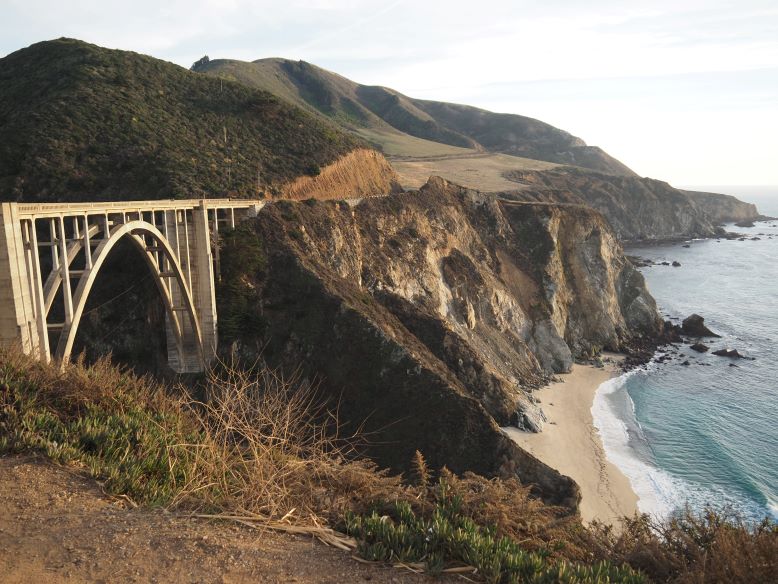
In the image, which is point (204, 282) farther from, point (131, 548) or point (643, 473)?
point (643, 473)

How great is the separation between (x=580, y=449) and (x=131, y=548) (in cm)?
3248

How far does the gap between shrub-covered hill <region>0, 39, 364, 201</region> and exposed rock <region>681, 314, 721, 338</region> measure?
141ft

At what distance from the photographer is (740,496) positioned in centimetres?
3045

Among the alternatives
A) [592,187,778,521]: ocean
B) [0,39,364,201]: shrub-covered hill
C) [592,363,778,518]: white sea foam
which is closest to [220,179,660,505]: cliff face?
[592,363,778,518]: white sea foam

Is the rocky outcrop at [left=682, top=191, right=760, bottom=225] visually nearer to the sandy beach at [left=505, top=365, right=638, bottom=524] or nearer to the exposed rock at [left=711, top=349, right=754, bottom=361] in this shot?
the exposed rock at [left=711, top=349, right=754, bottom=361]

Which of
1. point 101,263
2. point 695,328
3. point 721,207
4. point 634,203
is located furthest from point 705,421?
point 721,207

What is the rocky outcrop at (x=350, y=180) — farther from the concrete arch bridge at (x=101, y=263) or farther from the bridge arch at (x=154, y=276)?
the bridge arch at (x=154, y=276)

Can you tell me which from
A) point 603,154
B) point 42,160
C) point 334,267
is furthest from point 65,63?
point 603,154

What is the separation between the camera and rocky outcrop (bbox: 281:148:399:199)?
46.8 m

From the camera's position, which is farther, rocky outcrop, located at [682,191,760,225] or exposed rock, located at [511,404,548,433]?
rocky outcrop, located at [682,191,760,225]

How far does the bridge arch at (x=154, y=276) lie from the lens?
58.7 feet

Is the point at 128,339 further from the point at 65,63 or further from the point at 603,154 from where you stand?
the point at 603,154

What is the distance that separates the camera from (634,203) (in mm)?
132750

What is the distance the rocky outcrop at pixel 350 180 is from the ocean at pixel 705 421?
29068mm
